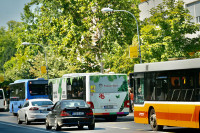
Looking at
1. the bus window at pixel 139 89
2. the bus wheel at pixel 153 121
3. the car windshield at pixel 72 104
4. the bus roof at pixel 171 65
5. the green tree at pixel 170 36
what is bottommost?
the bus wheel at pixel 153 121

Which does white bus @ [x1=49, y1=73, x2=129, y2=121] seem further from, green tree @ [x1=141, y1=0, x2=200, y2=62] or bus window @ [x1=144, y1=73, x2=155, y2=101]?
bus window @ [x1=144, y1=73, x2=155, y2=101]

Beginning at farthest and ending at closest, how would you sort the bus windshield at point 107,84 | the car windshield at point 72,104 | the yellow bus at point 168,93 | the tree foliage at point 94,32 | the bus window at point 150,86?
the tree foliage at point 94,32, the bus windshield at point 107,84, the car windshield at point 72,104, the bus window at point 150,86, the yellow bus at point 168,93

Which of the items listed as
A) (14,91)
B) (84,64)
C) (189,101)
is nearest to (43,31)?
(84,64)

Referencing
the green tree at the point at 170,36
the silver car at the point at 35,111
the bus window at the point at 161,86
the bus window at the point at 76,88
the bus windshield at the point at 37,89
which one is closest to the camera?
the bus window at the point at 161,86

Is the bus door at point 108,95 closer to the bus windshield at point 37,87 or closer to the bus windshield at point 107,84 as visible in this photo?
the bus windshield at point 107,84

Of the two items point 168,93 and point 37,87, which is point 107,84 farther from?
point 37,87

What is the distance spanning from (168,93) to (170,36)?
806 inches

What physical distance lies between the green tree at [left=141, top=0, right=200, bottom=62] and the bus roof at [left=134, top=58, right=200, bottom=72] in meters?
17.3

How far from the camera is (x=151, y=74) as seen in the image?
2198 centimetres

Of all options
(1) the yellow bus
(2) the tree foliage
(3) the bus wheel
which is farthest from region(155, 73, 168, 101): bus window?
(2) the tree foliage

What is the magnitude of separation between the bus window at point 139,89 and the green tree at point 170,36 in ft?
55.8

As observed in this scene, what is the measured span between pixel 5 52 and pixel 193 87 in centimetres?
9521

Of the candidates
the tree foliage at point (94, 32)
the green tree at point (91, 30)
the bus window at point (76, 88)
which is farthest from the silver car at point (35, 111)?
the green tree at point (91, 30)

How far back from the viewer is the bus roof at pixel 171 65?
18641 millimetres
